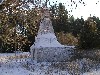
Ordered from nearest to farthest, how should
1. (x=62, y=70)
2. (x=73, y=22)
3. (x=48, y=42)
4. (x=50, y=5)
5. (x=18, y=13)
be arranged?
1. (x=50, y=5)
2. (x=18, y=13)
3. (x=62, y=70)
4. (x=48, y=42)
5. (x=73, y=22)

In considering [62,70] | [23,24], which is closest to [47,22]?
[62,70]

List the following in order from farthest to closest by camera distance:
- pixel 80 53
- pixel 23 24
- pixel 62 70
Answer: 1. pixel 80 53
2. pixel 62 70
3. pixel 23 24

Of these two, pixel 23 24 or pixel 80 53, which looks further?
pixel 80 53

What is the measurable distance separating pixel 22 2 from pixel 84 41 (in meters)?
28.6

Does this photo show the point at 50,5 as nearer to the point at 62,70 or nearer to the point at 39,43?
the point at 62,70

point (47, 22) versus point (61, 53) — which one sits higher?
point (47, 22)

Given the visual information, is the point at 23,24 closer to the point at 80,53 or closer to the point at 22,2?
the point at 22,2

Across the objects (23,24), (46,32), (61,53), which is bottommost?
(61,53)

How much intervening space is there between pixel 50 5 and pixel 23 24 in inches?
91.7

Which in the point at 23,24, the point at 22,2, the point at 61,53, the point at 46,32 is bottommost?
the point at 61,53

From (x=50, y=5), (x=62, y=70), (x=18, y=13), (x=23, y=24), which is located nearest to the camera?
(x=50, y=5)

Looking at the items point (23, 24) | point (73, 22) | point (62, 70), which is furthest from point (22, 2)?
point (73, 22)

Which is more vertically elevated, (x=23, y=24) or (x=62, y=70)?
(x=23, y=24)

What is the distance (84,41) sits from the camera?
120ft
